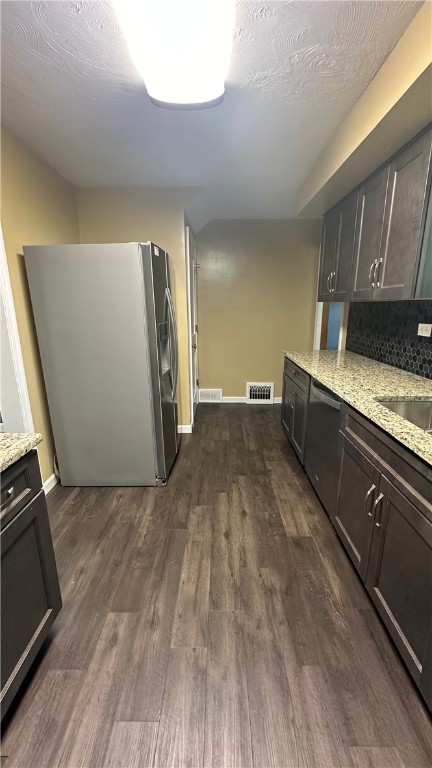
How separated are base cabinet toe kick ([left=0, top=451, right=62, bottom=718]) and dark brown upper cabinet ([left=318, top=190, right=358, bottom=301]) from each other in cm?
247

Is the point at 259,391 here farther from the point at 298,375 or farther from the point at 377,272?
the point at 377,272


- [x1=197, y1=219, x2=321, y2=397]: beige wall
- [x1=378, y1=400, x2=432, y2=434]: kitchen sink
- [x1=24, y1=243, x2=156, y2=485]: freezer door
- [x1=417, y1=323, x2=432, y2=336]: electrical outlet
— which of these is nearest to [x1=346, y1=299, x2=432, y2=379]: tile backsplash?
[x1=417, y1=323, x2=432, y2=336]: electrical outlet

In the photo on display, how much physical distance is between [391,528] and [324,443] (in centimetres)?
85

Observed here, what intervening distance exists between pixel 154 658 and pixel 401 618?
1.01 meters

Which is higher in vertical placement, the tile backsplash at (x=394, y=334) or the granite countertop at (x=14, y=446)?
the tile backsplash at (x=394, y=334)

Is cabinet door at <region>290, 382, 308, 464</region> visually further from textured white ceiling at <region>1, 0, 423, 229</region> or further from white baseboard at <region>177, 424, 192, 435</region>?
textured white ceiling at <region>1, 0, 423, 229</region>

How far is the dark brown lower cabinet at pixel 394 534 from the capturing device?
1109 mm

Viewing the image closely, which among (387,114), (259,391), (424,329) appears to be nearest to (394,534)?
(424,329)

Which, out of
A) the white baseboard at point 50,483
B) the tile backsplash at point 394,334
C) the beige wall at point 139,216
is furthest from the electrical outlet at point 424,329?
the white baseboard at point 50,483

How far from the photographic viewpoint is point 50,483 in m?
2.55

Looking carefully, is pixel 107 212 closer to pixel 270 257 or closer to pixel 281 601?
pixel 270 257

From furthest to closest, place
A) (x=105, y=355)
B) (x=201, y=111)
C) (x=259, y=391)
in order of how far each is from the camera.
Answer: (x=259, y=391) → (x=105, y=355) → (x=201, y=111)

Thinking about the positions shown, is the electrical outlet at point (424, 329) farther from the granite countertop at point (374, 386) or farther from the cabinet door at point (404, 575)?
the cabinet door at point (404, 575)

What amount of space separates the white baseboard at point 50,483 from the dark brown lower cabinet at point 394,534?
7.12ft
